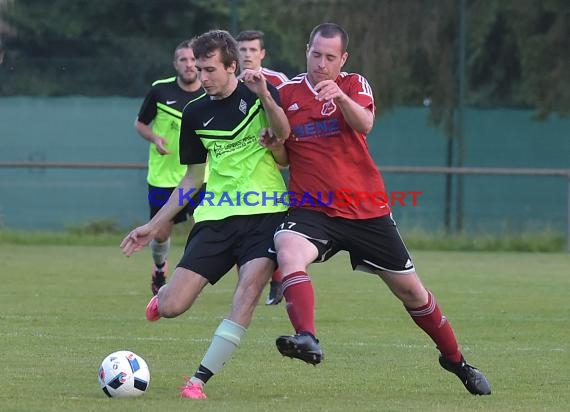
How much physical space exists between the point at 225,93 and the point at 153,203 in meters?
5.41

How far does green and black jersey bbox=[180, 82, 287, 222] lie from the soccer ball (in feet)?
2.88

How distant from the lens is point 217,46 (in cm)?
652

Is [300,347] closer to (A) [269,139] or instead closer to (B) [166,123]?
(A) [269,139]

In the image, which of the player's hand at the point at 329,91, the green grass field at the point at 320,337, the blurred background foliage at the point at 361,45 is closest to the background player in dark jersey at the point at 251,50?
the green grass field at the point at 320,337

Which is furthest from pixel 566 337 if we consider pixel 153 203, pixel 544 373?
pixel 153 203

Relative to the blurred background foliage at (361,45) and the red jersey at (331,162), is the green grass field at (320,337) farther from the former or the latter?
the blurred background foliage at (361,45)

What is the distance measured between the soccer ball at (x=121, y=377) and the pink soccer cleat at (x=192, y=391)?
236 millimetres

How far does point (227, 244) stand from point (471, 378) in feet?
A: 4.86

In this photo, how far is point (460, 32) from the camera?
2100 cm

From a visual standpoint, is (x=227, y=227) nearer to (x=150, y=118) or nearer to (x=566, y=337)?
(x=566, y=337)

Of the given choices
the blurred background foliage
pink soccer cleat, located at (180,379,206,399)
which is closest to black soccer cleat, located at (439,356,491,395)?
pink soccer cleat, located at (180,379,206,399)

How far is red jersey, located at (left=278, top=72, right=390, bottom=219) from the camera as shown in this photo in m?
6.57

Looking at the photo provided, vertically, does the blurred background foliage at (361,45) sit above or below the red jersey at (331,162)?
below

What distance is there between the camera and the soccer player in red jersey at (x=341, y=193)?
652 centimetres
